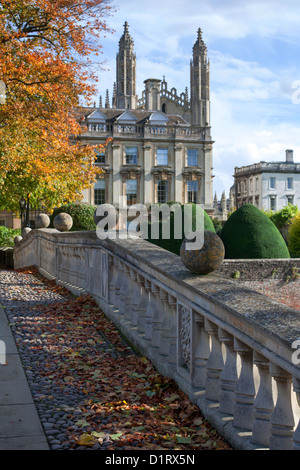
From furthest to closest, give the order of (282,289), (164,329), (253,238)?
(253,238) → (282,289) → (164,329)

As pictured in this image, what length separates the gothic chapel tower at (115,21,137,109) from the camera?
68375 mm

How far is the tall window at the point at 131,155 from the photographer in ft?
177

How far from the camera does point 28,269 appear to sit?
1603cm

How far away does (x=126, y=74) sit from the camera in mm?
69812

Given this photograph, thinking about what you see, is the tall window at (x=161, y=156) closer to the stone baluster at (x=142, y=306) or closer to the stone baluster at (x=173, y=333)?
the stone baluster at (x=142, y=306)

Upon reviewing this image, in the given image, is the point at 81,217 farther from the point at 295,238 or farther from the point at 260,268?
the point at 260,268

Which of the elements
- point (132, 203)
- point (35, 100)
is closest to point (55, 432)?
point (35, 100)

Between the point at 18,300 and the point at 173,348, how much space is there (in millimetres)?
4779

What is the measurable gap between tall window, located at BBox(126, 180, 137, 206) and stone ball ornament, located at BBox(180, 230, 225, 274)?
48.9 m

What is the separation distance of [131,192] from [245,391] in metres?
50.7

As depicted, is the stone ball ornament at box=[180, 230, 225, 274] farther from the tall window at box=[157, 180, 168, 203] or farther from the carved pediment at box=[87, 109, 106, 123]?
the tall window at box=[157, 180, 168, 203]

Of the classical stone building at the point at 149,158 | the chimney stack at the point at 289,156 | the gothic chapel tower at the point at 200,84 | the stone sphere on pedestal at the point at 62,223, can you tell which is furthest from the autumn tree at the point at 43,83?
the chimney stack at the point at 289,156

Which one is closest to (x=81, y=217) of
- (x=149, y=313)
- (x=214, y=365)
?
(x=149, y=313)

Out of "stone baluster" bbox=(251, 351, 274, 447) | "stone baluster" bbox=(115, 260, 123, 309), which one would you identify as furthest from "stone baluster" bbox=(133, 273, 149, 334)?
"stone baluster" bbox=(251, 351, 274, 447)
